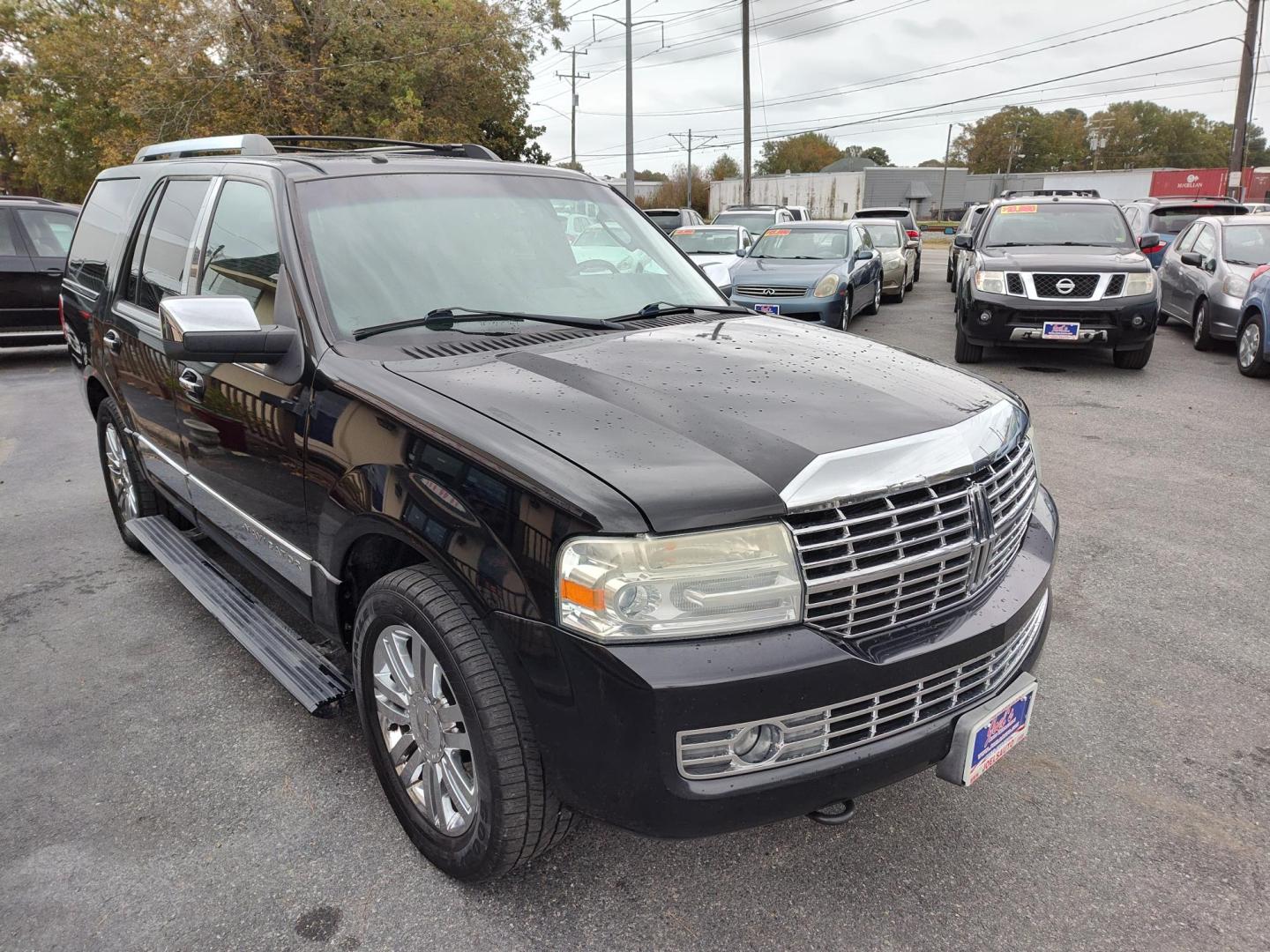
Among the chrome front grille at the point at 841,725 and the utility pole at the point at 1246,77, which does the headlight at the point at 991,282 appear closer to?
the chrome front grille at the point at 841,725

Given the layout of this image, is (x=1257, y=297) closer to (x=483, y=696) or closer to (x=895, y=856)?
(x=895, y=856)

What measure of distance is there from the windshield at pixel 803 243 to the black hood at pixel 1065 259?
2.75 meters

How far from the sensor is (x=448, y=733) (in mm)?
2256

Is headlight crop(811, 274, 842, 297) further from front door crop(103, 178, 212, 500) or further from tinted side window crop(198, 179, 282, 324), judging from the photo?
tinted side window crop(198, 179, 282, 324)

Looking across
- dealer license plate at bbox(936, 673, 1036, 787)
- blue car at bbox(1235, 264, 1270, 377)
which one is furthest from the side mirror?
blue car at bbox(1235, 264, 1270, 377)

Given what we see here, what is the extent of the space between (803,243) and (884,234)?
206 inches

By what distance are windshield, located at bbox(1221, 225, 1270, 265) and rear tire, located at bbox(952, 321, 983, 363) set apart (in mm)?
3113

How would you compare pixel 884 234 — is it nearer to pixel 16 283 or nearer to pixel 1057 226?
pixel 1057 226

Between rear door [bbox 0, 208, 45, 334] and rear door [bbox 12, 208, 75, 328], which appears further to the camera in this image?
rear door [bbox 12, 208, 75, 328]

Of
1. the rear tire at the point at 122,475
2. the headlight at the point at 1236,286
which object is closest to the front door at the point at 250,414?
the rear tire at the point at 122,475

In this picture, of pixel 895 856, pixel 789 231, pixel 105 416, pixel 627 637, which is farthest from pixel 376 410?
pixel 789 231

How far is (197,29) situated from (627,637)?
949 inches

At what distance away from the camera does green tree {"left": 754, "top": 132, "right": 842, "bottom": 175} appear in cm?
11993

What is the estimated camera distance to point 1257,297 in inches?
357
